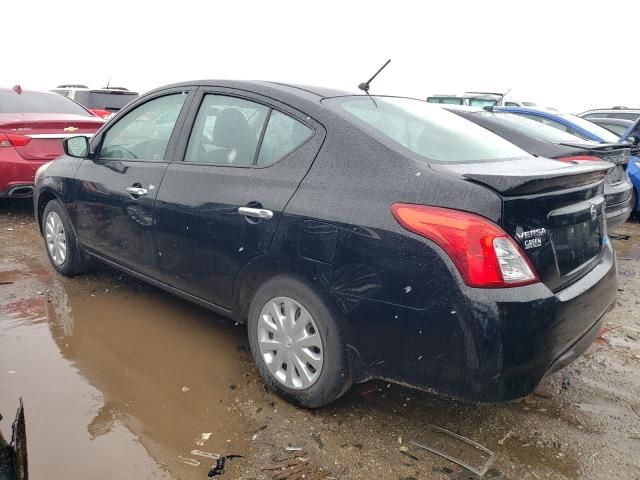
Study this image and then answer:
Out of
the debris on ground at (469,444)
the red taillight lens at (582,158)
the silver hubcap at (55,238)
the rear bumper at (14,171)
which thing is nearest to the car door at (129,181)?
the silver hubcap at (55,238)

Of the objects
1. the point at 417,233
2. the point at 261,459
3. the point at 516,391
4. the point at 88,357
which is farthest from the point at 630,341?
the point at 88,357

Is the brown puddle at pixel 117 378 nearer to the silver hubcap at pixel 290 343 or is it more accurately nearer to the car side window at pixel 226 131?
the silver hubcap at pixel 290 343

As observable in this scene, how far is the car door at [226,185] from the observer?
2805mm

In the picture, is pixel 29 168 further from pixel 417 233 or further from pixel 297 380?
pixel 417 233

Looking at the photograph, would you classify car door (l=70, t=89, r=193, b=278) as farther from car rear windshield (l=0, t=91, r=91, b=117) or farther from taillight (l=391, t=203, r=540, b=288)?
car rear windshield (l=0, t=91, r=91, b=117)

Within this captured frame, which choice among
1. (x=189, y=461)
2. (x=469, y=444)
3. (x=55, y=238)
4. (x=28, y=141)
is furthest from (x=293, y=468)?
(x=28, y=141)

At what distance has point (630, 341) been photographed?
3.76 metres

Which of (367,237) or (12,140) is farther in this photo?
(12,140)

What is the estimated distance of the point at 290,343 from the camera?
2762 mm

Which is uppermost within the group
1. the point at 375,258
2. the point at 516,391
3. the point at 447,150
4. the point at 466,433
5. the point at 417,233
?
the point at 447,150

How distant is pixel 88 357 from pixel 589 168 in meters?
2.97

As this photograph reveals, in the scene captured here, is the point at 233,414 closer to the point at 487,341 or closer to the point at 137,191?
the point at 487,341

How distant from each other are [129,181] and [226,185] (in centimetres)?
104

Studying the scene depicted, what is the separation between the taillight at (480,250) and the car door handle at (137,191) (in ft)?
6.85
